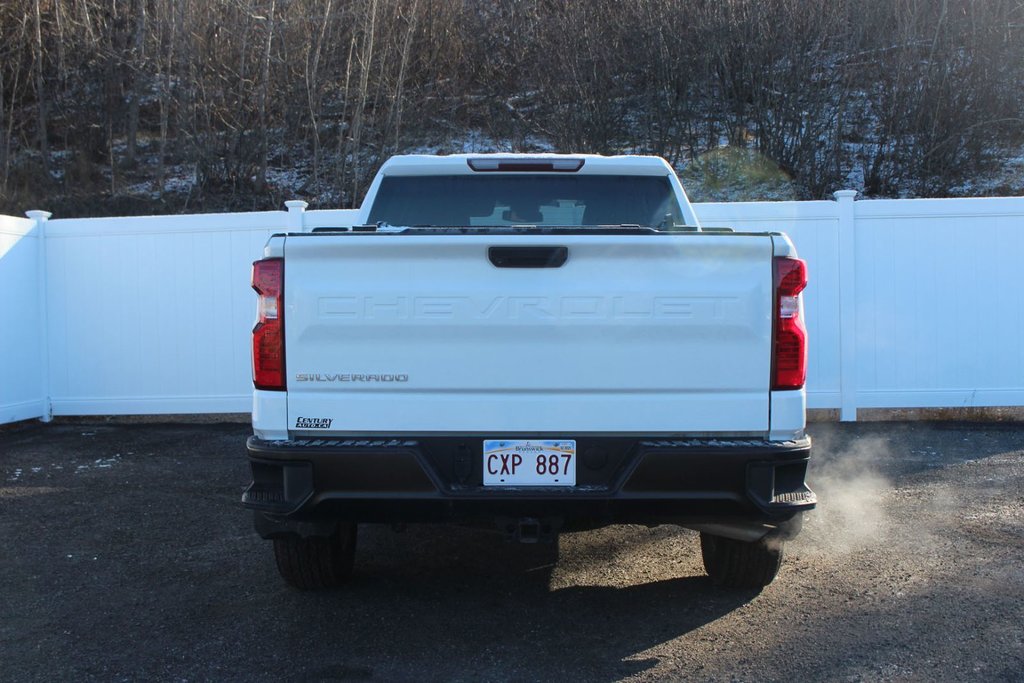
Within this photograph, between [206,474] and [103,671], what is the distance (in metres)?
3.83

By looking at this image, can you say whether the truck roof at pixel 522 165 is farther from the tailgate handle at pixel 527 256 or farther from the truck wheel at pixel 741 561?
the truck wheel at pixel 741 561

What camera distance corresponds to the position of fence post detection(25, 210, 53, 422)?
9781 millimetres

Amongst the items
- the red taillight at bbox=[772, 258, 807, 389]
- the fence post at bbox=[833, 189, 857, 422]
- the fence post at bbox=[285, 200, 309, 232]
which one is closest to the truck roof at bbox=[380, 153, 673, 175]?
the red taillight at bbox=[772, 258, 807, 389]

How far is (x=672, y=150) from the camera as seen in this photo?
51.9 feet

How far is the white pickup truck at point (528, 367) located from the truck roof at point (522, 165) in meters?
1.47

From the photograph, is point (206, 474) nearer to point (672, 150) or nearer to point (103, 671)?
point (103, 671)

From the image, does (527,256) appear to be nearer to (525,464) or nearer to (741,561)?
(525,464)

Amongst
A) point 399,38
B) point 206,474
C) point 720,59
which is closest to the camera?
point 206,474

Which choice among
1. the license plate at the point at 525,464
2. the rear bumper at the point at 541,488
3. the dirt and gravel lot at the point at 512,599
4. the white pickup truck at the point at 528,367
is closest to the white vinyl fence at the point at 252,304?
the dirt and gravel lot at the point at 512,599

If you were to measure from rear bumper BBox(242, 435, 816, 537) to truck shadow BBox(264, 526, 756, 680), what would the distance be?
1.97 ft

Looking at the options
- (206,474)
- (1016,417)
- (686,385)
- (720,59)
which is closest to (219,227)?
(206,474)

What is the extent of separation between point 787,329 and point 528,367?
40.1 inches

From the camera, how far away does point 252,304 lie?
9.54 metres

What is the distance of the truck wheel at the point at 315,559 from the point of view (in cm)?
449
